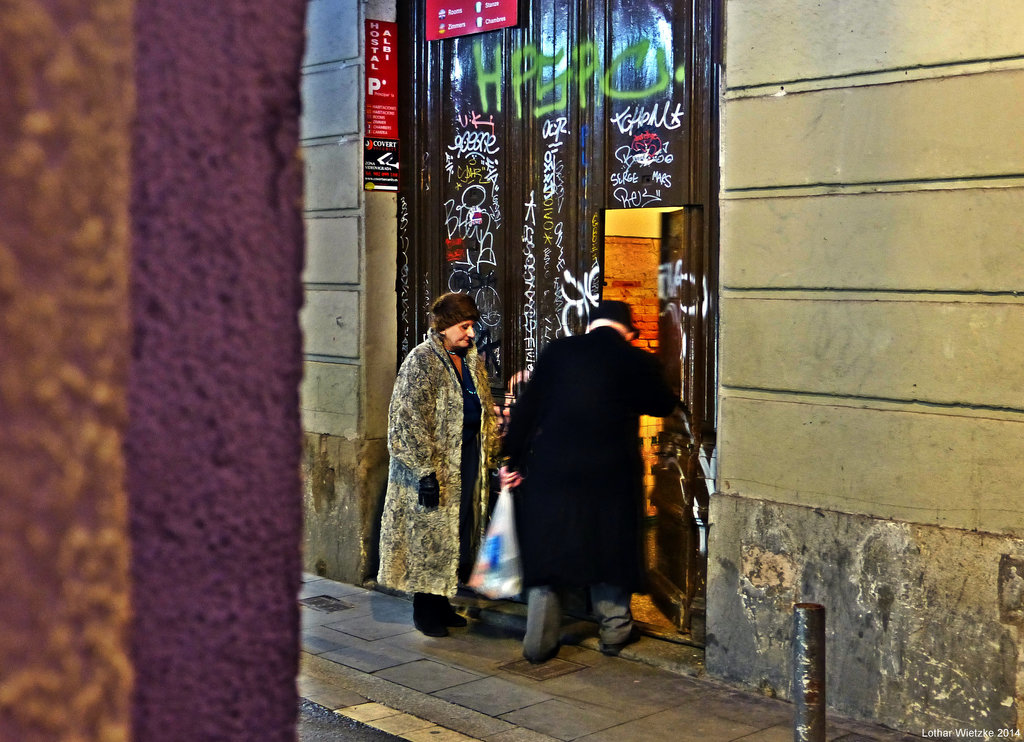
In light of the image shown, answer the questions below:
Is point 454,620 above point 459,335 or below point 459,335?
below

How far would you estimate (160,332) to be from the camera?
1.09m

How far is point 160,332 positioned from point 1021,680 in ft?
15.2

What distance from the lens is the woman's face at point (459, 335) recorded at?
6629 millimetres

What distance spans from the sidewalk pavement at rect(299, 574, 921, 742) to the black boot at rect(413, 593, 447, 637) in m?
0.07

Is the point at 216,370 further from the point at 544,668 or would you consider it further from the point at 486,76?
the point at 486,76

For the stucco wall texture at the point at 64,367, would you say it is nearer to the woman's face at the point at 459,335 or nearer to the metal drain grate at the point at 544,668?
the metal drain grate at the point at 544,668

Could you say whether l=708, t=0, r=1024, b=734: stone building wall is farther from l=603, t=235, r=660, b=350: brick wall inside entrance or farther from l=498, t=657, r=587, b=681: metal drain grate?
A: l=603, t=235, r=660, b=350: brick wall inside entrance

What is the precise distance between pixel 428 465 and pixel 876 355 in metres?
2.42

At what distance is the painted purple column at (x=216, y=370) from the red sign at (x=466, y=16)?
6572mm

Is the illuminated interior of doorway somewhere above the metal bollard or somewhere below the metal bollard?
above

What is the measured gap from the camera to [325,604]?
7.75m

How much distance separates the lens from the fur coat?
21.4 ft

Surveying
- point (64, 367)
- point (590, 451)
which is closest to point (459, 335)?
point (590, 451)

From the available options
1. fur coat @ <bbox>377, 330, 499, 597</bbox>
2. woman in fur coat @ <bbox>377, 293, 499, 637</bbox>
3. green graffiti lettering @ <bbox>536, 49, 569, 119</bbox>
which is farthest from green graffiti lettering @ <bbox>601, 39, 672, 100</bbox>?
fur coat @ <bbox>377, 330, 499, 597</bbox>
